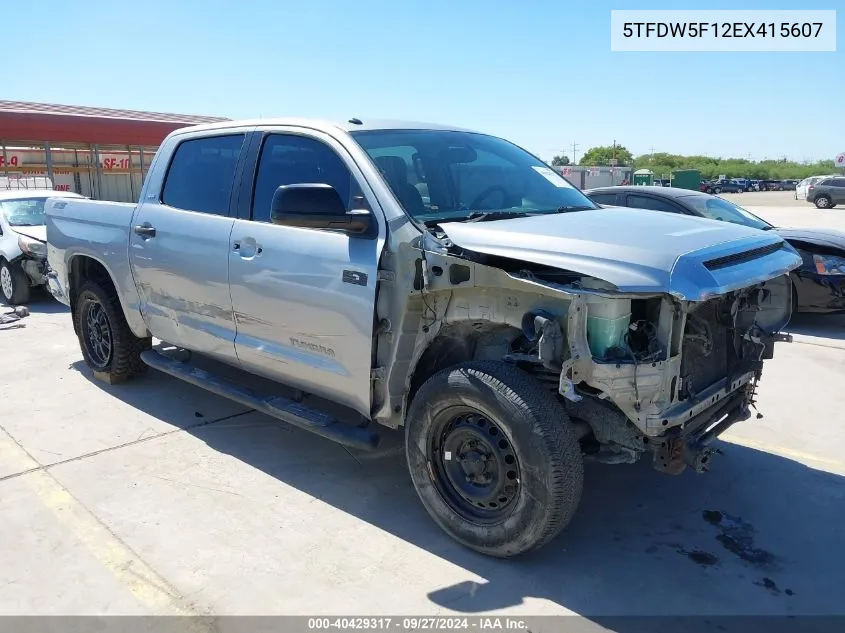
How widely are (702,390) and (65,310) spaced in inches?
355

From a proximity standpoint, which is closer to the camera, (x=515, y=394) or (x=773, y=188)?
(x=515, y=394)

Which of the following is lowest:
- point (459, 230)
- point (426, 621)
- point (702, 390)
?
point (426, 621)

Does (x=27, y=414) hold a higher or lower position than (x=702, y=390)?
lower

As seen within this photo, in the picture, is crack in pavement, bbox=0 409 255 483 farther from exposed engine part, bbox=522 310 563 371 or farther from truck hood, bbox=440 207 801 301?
exposed engine part, bbox=522 310 563 371

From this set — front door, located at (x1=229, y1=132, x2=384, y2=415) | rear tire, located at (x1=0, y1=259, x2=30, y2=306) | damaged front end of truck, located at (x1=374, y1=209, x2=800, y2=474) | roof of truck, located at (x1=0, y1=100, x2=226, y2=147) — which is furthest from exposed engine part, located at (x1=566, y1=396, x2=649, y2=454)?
roof of truck, located at (x1=0, y1=100, x2=226, y2=147)

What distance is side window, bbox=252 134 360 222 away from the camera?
3916mm

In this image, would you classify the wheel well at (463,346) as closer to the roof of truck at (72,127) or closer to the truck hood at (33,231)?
the truck hood at (33,231)

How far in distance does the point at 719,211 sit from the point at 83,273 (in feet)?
22.0

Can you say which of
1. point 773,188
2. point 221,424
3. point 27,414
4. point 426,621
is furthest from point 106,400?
point 773,188

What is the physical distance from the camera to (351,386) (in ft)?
12.4

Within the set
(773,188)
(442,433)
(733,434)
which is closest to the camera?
(442,433)

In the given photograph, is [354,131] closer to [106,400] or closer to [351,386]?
[351,386]

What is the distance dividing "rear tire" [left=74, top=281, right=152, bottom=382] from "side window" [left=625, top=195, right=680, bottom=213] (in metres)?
5.61

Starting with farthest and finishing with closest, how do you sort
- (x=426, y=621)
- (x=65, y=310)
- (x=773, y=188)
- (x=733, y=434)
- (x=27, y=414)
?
(x=773, y=188)
(x=65, y=310)
(x=27, y=414)
(x=733, y=434)
(x=426, y=621)
